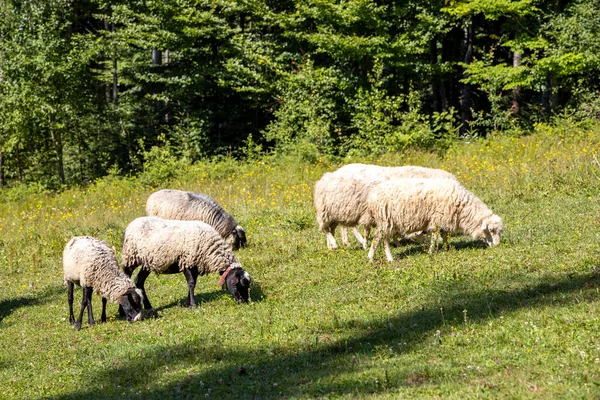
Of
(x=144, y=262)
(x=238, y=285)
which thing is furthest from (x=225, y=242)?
(x=144, y=262)

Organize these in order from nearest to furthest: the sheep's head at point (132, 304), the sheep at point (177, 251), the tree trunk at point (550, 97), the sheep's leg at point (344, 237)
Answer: the sheep's head at point (132, 304), the sheep at point (177, 251), the sheep's leg at point (344, 237), the tree trunk at point (550, 97)

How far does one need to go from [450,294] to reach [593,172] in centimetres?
933

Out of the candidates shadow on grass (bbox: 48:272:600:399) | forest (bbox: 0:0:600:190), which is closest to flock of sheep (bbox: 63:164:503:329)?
shadow on grass (bbox: 48:272:600:399)

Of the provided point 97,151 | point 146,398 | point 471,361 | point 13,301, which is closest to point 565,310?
point 471,361

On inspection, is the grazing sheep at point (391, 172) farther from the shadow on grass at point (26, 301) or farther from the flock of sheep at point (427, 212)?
the shadow on grass at point (26, 301)

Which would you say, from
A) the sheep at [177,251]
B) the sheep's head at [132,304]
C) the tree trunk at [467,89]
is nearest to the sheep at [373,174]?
the sheep at [177,251]

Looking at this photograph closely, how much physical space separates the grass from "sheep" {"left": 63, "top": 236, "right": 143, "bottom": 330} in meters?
0.29

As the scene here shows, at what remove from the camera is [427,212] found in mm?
12648

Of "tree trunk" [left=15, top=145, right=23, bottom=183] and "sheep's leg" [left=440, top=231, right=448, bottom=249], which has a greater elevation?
"sheep's leg" [left=440, top=231, right=448, bottom=249]

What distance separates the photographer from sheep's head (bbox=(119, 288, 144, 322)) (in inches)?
447

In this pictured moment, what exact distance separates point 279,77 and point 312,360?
24.8 meters

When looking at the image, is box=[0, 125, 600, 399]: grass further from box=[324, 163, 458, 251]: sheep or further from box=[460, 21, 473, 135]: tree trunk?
box=[460, 21, 473, 135]: tree trunk

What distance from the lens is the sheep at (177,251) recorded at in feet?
39.2

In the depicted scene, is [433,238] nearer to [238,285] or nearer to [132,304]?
[238,285]
